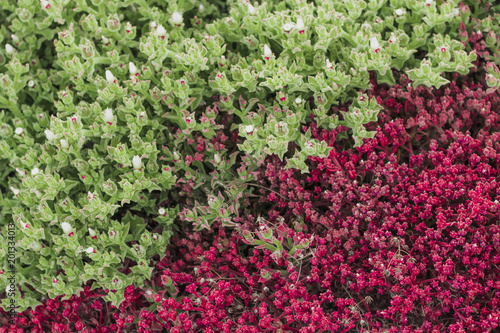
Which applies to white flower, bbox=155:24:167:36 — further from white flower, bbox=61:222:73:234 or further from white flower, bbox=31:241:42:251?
white flower, bbox=31:241:42:251

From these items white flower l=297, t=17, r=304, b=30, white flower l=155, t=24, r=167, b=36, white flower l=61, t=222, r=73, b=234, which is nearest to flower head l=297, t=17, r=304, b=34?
white flower l=297, t=17, r=304, b=30

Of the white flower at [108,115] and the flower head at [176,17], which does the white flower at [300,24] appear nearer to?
the flower head at [176,17]

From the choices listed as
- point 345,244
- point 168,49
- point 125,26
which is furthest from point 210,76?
point 345,244

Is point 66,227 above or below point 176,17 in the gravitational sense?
below

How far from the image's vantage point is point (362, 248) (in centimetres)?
222

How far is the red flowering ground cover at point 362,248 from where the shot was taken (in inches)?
81.9

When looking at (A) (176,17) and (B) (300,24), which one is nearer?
(B) (300,24)

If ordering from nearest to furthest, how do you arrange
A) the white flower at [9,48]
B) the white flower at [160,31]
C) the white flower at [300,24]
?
1. the white flower at [300,24]
2. the white flower at [160,31]
3. the white flower at [9,48]

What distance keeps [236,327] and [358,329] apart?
56 centimetres

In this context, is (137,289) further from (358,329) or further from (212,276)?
(358,329)

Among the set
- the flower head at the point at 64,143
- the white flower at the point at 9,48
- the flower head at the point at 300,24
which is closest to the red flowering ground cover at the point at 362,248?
the flower head at the point at 300,24

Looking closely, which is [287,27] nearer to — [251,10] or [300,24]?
[300,24]

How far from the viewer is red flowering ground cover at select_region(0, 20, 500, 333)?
208 cm

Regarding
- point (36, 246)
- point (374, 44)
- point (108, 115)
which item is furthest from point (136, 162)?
point (374, 44)
